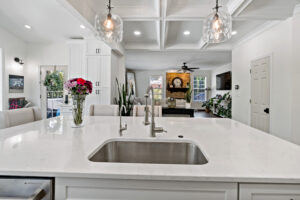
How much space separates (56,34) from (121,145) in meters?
4.51

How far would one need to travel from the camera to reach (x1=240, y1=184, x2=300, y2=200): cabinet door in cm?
68

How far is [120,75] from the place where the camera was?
5.25 m

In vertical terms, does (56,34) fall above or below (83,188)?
above

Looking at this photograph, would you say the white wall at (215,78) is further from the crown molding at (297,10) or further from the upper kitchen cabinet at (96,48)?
the upper kitchen cabinet at (96,48)

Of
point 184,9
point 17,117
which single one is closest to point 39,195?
point 17,117

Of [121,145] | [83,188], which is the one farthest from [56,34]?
[83,188]

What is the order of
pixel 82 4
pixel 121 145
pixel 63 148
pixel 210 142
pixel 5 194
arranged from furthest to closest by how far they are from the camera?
pixel 82 4, pixel 121 145, pixel 210 142, pixel 63 148, pixel 5 194

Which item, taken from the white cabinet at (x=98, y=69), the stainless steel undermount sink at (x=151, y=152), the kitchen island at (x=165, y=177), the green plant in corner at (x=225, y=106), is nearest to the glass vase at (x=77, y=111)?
the stainless steel undermount sink at (x=151, y=152)

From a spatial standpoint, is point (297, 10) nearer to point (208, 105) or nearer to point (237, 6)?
point (237, 6)

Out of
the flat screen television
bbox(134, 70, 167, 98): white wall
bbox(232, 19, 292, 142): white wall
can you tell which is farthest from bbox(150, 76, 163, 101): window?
bbox(232, 19, 292, 142): white wall

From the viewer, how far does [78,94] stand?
5.08 feet

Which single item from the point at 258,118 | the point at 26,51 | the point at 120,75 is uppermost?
the point at 26,51

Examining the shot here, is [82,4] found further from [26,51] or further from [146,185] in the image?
[26,51]

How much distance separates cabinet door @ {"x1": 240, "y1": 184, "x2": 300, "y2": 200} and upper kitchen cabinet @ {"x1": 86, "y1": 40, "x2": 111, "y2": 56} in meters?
4.22
